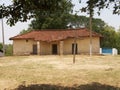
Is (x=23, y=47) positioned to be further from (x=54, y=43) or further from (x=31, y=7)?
(x=31, y=7)

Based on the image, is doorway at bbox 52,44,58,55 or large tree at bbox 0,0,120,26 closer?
large tree at bbox 0,0,120,26

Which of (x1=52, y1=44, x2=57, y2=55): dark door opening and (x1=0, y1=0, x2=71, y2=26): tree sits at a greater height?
(x1=0, y1=0, x2=71, y2=26): tree

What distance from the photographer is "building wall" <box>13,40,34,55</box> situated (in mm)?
58312

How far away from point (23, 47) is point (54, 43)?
498 cm

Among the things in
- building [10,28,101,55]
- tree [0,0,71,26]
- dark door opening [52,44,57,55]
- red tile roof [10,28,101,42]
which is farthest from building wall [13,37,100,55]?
tree [0,0,71,26]

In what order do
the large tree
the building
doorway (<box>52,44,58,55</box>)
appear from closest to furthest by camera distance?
1. the large tree
2. the building
3. doorway (<box>52,44,58,55</box>)

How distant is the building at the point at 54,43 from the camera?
56594 mm

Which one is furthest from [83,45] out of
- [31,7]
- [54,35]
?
[31,7]

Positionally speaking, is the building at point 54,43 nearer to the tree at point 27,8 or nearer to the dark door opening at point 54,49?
the dark door opening at point 54,49

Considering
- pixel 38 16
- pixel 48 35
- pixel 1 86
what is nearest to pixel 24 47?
pixel 48 35

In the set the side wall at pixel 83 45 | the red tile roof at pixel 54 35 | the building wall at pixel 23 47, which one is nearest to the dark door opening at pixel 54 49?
the red tile roof at pixel 54 35

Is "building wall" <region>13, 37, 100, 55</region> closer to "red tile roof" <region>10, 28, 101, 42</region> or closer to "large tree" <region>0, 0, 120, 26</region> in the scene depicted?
"red tile roof" <region>10, 28, 101, 42</region>

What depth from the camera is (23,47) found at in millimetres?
58625

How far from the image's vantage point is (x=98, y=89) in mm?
16281
